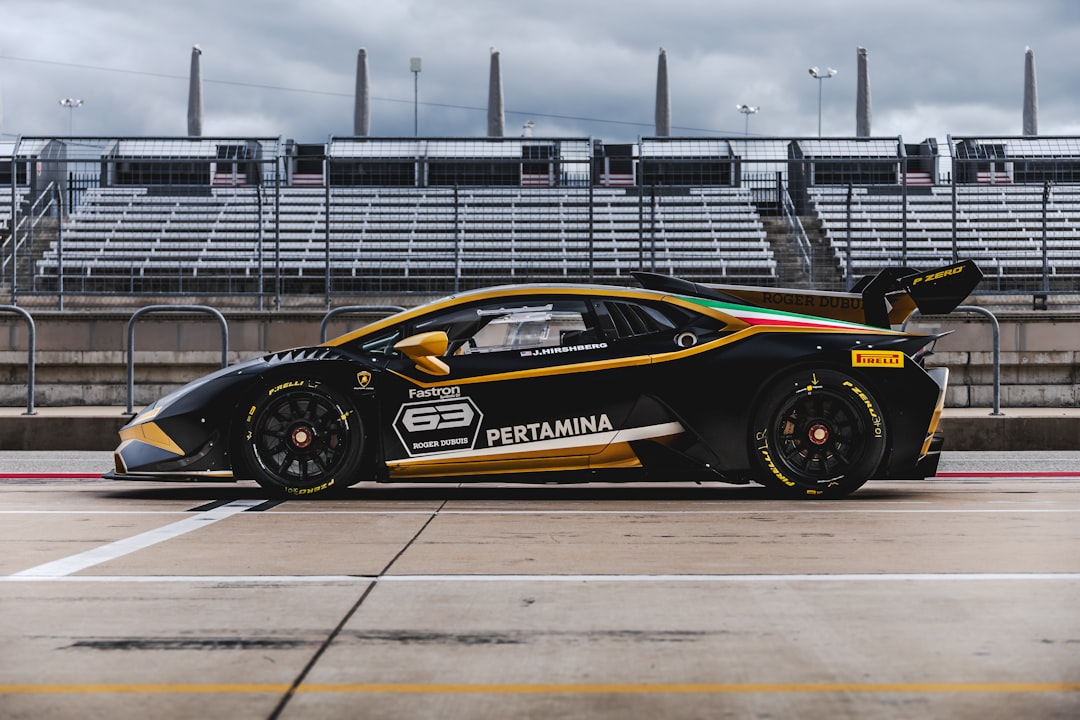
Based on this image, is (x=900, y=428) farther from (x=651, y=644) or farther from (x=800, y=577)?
(x=651, y=644)

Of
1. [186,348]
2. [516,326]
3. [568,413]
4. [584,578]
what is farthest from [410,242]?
[584,578]

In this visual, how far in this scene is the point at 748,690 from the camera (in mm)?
3254

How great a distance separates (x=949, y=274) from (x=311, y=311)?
9.68 metres

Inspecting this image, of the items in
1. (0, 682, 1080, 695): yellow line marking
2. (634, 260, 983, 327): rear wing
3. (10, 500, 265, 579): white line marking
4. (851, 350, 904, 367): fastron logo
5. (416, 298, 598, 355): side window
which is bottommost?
(10, 500, 265, 579): white line marking

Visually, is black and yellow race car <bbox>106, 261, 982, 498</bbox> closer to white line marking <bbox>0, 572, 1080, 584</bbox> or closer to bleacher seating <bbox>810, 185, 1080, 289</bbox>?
white line marking <bbox>0, 572, 1080, 584</bbox>

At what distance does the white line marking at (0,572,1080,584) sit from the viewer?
478 cm

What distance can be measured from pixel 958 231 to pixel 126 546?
1348 centimetres

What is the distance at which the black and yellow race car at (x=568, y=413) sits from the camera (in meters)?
7.28

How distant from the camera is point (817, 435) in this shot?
24.1 ft

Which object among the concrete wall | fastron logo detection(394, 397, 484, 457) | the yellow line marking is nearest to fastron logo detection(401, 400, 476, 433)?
fastron logo detection(394, 397, 484, 457)

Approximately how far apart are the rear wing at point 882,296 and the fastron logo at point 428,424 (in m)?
1.56

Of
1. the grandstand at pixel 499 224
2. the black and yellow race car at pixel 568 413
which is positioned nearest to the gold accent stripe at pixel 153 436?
the black and yellow race car at pixel 568 413

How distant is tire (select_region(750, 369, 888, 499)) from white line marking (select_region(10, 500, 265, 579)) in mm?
3016

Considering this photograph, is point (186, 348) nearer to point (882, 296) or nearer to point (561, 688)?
point (882, 296)
